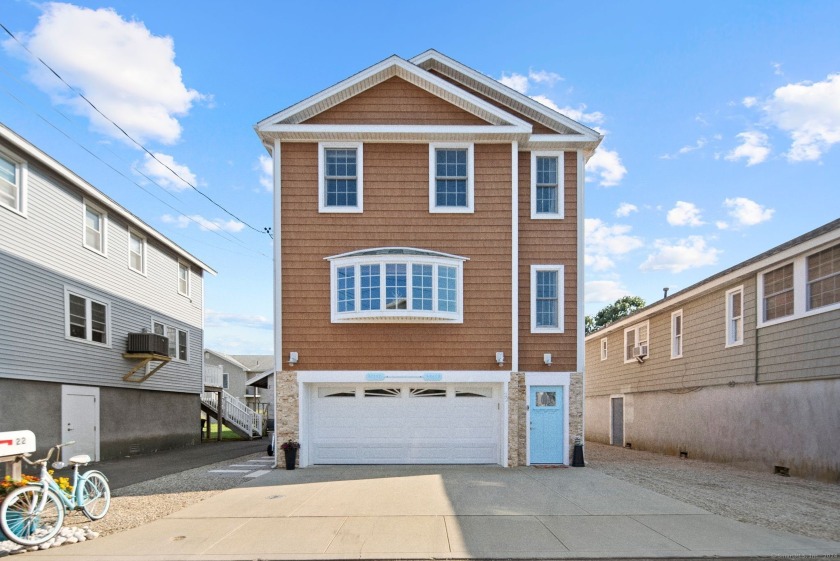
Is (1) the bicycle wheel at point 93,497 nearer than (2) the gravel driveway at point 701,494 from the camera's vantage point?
Yes

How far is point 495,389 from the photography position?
50.3 ft

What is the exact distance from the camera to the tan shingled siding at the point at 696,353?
1577 cm

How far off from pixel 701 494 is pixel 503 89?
34.1 ft

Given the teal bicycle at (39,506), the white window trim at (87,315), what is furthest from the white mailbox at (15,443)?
the white window trim at (87,315)

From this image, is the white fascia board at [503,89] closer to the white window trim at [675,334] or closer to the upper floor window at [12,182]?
the white window trim at [675,334]

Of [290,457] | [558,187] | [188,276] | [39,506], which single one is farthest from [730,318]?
[188,276]

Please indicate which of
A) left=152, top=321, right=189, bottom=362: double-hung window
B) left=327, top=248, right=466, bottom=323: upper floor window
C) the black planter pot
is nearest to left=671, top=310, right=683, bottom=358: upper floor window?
left=327, top=248, right=466, bottom=323: upper floor window

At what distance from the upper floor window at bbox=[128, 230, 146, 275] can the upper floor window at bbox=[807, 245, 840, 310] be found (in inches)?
742

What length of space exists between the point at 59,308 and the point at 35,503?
9.73m

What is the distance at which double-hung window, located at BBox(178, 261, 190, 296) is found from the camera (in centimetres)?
2452

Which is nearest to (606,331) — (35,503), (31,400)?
(31,400)

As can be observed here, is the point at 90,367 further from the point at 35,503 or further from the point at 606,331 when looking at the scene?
the point at 606,331

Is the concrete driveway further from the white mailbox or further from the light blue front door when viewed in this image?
the light blue front door

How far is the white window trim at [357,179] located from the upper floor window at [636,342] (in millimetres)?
12126
